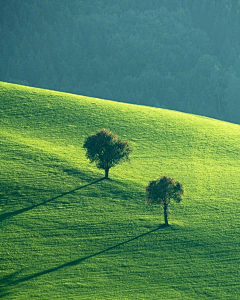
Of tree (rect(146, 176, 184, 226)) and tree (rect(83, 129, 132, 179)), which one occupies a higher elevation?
tree (rect(83, 129, 132, 179))

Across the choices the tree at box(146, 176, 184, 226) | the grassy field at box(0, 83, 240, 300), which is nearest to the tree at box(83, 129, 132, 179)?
the grassy field at box(0, 83, 240, 300)

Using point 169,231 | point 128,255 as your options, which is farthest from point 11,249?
point 169,231

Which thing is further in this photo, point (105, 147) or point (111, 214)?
point (105, 147)

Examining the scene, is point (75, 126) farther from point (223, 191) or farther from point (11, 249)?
point (11, 249)

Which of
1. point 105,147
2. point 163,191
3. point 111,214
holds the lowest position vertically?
point 111,214

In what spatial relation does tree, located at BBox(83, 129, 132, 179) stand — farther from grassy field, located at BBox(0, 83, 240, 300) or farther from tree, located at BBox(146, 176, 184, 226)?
tree, located at BBox(146, 176, 184, 226)

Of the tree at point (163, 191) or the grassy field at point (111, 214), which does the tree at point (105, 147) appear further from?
the tree at point (163, 191)

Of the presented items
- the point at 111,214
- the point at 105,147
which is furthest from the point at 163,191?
the point at 105,147

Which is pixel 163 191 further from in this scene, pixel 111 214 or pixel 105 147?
pixel 105 147

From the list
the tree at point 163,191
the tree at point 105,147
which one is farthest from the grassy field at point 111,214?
the tree at point 105,147
